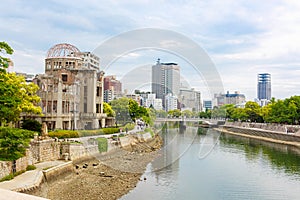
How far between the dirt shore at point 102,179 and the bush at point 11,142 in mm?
2346

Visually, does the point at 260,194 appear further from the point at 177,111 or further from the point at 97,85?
the point at 177,111

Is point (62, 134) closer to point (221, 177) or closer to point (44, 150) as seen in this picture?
point (44, 150)

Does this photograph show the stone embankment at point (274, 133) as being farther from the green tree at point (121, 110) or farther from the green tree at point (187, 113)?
the green tree at point (121, 110)

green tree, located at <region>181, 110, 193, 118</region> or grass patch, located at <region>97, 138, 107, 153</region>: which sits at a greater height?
green tree, located at <region>181, 110, 193, 118</region>

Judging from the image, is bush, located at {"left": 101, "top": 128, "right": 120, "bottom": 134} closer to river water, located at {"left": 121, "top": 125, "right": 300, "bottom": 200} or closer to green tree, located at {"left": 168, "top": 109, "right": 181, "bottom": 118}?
river water, located at {"left": 121, "top": 125, "right": 300, "bottom": 200}

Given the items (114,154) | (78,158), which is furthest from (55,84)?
(78,158)

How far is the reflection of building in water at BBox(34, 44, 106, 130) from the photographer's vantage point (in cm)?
3653

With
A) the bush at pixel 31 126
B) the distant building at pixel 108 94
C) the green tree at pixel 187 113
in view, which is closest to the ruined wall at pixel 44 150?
the bush at pixel 31 126

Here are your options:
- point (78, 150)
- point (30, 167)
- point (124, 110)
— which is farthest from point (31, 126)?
point (124, 110)

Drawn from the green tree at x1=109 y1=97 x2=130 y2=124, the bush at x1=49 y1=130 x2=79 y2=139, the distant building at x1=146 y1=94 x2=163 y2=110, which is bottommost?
the bush at x1=49 y1=130 x2=79 y2=139

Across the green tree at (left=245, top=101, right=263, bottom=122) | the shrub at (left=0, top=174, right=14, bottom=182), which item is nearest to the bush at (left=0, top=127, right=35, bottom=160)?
the shrub at (left=0, top=174, right=14, bottom=182)

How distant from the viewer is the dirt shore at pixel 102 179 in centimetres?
1758

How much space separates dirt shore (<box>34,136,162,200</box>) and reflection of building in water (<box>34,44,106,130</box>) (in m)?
8.92

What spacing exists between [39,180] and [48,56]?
2787 centimetres
